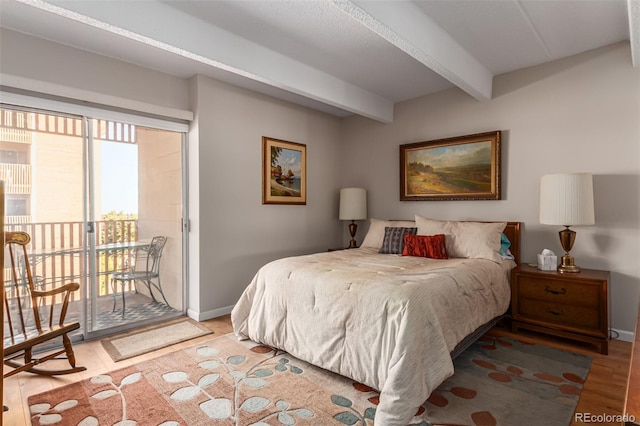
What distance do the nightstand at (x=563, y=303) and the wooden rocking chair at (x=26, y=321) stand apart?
11.9 ft

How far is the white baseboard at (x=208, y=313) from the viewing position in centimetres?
357

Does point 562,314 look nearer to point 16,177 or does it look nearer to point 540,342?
point 540,342

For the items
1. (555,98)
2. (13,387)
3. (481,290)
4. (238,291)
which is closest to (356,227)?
(238,291)

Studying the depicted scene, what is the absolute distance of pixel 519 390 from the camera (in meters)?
2.16

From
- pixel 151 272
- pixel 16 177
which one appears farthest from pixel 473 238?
pixel 16 177

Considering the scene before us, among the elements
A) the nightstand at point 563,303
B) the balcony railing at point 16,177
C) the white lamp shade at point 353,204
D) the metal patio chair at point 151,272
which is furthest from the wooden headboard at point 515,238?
the balcony railing at point 16,177

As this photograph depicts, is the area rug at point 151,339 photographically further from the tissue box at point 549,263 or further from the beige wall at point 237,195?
the tissue box at point 549,263

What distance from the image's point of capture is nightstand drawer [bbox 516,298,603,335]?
8.95ft

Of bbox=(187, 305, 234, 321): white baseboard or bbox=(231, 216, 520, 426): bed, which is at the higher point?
bbox=(231, 216, 520, 426): bed

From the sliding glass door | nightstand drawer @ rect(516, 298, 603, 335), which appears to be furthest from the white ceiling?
nightstand drawer @ rect(516, 298, 603, 335)

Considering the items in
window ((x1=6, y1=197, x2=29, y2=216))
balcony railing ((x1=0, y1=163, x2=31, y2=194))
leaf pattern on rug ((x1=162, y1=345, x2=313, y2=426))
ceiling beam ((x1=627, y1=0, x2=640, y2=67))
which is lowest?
leaf pattern on rug ((x1=162, y1=345, x2=313, y2=426))

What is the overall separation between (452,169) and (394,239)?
1120 millimetres

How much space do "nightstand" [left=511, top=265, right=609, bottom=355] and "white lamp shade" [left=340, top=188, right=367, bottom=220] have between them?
6.68 ft

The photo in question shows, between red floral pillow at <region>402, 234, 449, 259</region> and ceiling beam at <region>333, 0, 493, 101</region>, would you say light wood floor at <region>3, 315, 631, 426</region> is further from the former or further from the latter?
ceiling beam at <region>333, 0, 493, 101</region>
